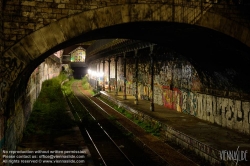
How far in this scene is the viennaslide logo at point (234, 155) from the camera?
8340mm

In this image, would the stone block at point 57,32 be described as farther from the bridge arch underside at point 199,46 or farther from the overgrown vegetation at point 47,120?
the overgrown vegetation at point 47,120

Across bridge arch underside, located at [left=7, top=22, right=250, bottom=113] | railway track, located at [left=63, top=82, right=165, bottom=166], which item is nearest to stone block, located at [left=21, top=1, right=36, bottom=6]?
bridge arch underside, located at [left=7, top=22, right=250, bottom=113]

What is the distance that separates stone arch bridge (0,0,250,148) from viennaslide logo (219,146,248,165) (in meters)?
3.67

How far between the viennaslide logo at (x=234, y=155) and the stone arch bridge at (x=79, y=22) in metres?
3.67

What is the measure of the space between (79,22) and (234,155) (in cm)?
663

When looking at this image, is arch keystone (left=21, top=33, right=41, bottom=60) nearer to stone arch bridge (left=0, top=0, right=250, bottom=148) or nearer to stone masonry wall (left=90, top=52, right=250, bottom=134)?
stone arch bridge (left=0, top=0, right=250, bottom=148)

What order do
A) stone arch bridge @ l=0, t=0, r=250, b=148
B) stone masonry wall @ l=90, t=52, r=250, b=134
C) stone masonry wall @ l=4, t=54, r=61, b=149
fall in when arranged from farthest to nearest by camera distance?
stone masonry wall @ l=90, t=52, r=250, b=134, stone masonry wall @ l=4, t=54, r=61, b=149, stone arch bridge @ l=0, t=0, r=250, b=148

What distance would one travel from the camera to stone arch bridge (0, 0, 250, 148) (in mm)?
6816

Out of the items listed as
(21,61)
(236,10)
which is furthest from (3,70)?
(236,10)

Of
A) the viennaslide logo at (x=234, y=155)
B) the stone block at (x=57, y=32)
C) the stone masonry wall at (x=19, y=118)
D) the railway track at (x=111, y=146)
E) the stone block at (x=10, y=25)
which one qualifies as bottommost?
the railway track at (x=111, y=146)

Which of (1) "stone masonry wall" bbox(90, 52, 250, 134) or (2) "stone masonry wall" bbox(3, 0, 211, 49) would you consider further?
(1) "stone masonry wall" bbox(90, 52, 250, 134)

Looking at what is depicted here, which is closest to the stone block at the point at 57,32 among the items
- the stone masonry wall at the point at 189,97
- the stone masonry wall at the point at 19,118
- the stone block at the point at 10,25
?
the stone block at the point at 10,25

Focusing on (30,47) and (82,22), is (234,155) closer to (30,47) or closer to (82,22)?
(82,22)

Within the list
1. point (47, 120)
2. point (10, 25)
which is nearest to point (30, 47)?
point (10, 25)
